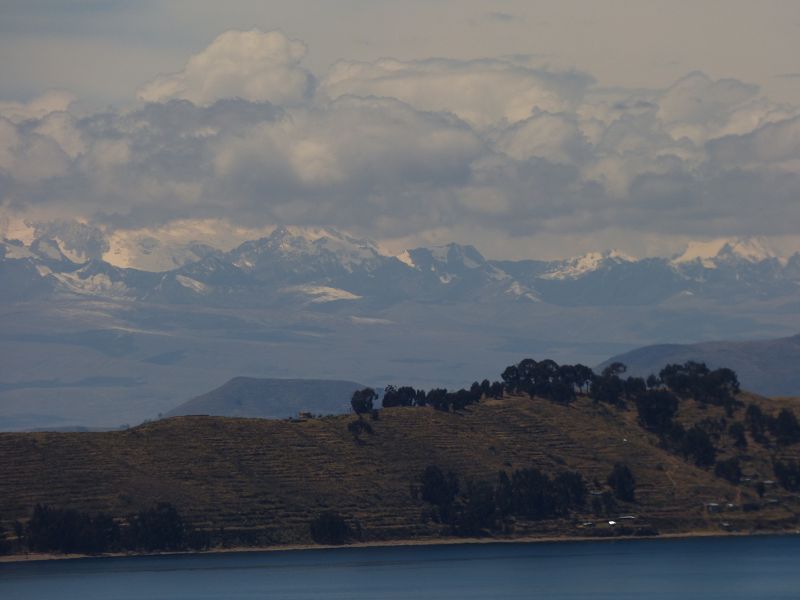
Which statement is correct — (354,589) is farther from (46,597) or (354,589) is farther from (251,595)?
(46,597)

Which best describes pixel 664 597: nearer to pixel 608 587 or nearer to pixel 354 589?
pixel 608 587

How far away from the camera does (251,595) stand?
19000 cm

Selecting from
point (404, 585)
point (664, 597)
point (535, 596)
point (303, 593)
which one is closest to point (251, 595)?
point (303, 593)

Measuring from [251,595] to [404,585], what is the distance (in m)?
18.0

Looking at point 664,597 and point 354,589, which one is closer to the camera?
point 664,597

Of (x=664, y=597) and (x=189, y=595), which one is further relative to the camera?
(x=189, y=595)

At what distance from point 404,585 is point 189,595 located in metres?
24.2

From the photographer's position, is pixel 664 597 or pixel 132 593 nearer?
pixel 664 597

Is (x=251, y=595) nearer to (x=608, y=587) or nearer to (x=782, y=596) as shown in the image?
(x=608, y=587)

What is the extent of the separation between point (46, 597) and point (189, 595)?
15.4m

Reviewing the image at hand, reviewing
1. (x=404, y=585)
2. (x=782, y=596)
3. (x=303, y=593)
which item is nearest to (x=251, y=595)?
(x=303, y=593)

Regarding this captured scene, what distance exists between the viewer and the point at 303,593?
7589 inches

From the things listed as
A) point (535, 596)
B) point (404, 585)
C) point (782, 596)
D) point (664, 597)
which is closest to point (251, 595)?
point (404, 585)

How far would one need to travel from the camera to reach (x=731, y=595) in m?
179
